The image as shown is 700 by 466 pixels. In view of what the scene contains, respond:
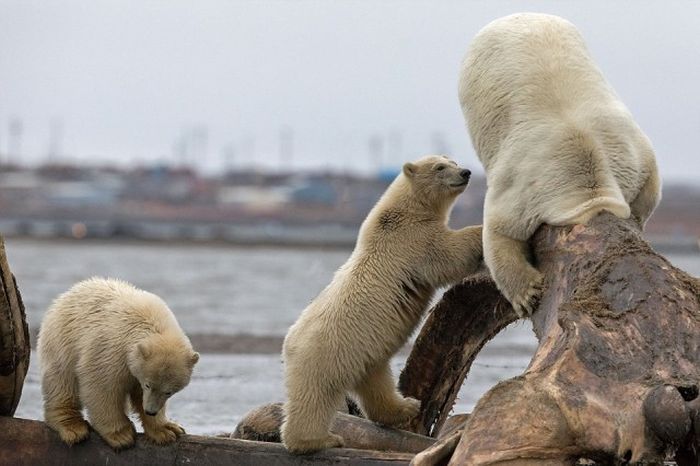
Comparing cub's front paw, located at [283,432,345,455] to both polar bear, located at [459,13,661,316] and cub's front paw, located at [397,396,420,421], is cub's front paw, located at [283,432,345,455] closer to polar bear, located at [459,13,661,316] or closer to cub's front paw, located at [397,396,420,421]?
cub's front paw, located at [397,396,420,421]

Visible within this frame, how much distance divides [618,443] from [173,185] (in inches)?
5093

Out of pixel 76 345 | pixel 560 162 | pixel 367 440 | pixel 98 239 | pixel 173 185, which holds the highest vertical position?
pixel 560 162

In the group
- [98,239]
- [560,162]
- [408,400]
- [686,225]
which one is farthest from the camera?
[686,225]

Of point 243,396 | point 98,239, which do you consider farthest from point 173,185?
point 243,396

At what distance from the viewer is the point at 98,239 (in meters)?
74.8

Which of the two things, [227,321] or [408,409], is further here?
[227,321]

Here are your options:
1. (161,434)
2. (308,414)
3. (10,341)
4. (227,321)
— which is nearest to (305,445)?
(308,414)

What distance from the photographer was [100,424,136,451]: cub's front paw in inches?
273

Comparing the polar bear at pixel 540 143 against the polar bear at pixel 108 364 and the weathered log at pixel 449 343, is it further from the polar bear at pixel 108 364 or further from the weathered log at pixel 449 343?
the polar bear at pixel 108 364

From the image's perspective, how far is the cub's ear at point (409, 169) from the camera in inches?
298

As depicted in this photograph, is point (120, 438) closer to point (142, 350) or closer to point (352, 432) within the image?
point (142, 350)

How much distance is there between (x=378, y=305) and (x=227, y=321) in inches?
450

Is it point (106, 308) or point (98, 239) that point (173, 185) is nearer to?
point (98, 239)

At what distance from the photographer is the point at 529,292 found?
20.1ft
